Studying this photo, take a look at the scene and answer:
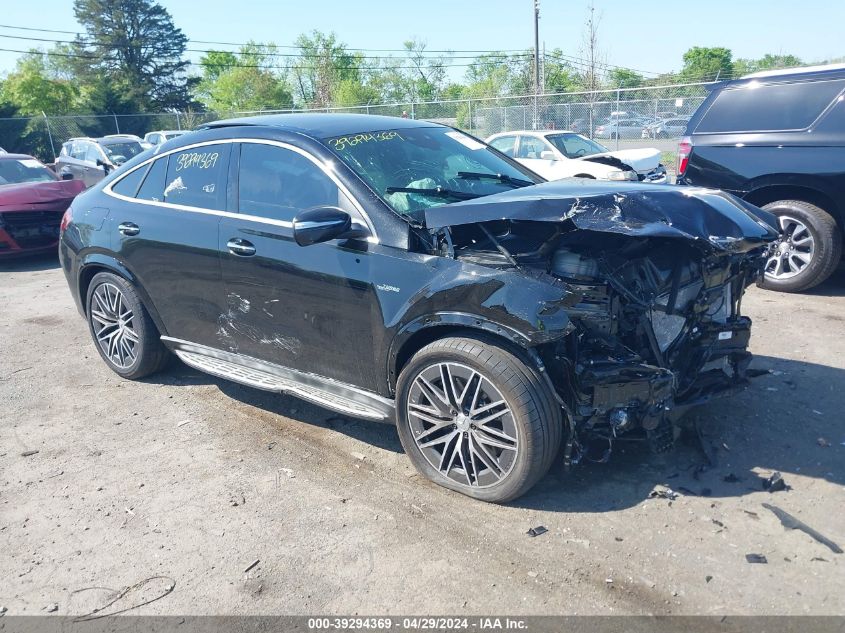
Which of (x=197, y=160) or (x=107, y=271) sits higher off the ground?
(x=197, y=160)

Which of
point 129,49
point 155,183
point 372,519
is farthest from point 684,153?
point 129,49

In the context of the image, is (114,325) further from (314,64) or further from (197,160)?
(314,64)

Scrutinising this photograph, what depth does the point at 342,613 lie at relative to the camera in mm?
2877

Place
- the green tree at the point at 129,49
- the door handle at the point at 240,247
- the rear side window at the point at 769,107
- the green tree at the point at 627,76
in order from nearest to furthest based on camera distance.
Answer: the door handle at the point at 240,247, the rear side window at the point at 769,107, the green tree at the point at 627,76, the green tree at the point at 129,49

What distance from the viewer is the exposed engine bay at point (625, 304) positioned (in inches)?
131

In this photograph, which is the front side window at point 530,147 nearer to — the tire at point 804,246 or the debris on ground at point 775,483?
the tire at point 804,246

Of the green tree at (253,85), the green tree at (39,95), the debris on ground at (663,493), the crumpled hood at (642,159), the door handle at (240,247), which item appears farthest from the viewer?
the green tree at (253,85)

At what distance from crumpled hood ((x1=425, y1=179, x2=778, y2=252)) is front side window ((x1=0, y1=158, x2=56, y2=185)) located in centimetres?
1039

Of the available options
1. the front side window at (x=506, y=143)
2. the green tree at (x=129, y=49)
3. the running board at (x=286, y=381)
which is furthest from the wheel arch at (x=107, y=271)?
the green tree at (x=129, y=49)

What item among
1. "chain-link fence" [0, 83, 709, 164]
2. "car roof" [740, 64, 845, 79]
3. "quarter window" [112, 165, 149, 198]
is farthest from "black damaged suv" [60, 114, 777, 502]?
"chain-link fence" [0, 83, 709, 164]

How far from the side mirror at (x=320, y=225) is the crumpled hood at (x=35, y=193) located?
8.36 meters

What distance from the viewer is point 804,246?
694 cm

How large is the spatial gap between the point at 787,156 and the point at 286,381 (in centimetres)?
551

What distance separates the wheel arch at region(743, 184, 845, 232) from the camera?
673 centimetres
